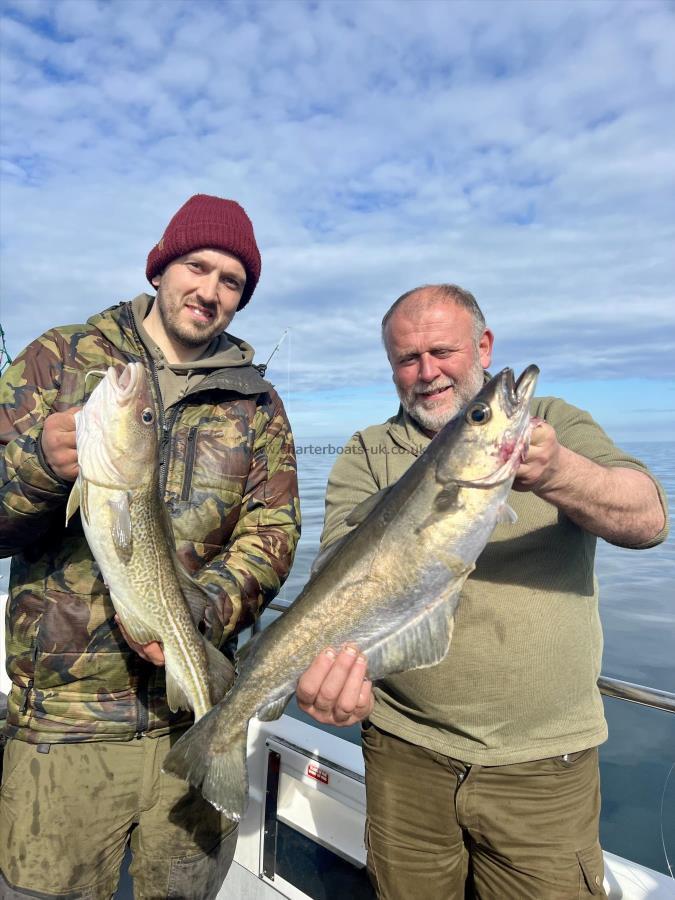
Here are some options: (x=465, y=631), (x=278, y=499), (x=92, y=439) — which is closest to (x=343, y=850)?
(x=465, y=631)

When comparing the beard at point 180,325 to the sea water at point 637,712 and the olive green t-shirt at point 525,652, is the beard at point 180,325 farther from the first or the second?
the sea water at point 637,712

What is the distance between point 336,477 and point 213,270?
1.54 metres

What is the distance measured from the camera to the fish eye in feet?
7.45

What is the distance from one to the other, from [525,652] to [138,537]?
1990 millimetres

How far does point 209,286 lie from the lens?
3635 mm

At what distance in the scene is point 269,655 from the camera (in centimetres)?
261

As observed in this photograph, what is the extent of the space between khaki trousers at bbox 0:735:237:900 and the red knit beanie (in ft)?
9.31

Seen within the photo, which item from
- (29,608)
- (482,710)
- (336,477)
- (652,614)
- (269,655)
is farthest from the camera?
(652,614)

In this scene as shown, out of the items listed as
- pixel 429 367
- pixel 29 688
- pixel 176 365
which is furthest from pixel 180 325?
pixel 29 688

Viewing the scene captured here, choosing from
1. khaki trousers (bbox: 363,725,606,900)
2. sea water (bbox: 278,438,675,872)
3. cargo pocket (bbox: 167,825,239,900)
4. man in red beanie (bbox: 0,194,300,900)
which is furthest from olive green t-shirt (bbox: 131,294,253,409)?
sea water (bbox: 278,438,675,872)

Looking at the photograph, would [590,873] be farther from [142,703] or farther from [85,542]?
[85,542]

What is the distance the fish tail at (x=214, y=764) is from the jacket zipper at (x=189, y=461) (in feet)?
4.01

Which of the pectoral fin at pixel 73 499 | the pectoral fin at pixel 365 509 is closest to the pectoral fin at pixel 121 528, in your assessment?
the pectoral fin at pixel 73 499

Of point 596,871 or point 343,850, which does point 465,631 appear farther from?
point 343,850
